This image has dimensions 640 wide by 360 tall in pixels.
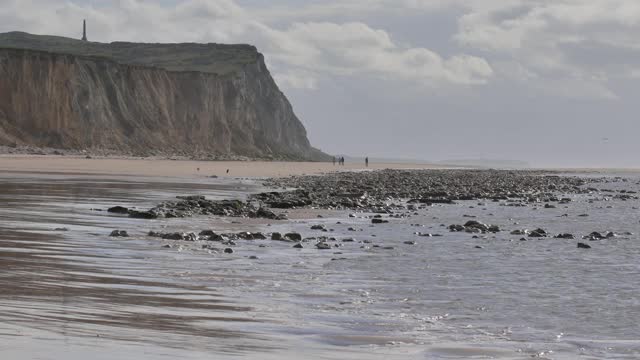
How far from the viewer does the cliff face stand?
106 m

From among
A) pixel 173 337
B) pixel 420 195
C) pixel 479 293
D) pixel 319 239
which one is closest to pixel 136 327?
pixel 173 337

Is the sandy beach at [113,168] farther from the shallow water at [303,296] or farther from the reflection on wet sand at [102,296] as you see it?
the reflection on wet sand at [102,296]

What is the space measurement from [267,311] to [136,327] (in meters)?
2.31

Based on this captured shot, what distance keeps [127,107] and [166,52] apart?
48.0 metres

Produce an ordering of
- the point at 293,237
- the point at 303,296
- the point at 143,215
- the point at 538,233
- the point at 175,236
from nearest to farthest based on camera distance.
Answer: the point at 303,296 < the point at 175,236 < the point at 293,237 < the point at 143,215 < the point at 538,233

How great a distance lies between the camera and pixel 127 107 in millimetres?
122250

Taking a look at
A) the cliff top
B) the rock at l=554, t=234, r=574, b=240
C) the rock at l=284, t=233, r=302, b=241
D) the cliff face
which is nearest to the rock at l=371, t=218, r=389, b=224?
the rock at l=554, t=234, r=574, b=240

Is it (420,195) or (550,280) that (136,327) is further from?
(420,195)

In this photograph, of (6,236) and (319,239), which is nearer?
(6,236)

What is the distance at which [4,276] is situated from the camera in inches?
493

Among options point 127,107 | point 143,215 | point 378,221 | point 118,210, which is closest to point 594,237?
point 378,221

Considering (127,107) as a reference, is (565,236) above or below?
below

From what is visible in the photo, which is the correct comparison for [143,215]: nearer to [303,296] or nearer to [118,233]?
[118,233]

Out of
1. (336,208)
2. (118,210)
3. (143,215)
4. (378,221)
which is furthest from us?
(336,208)
